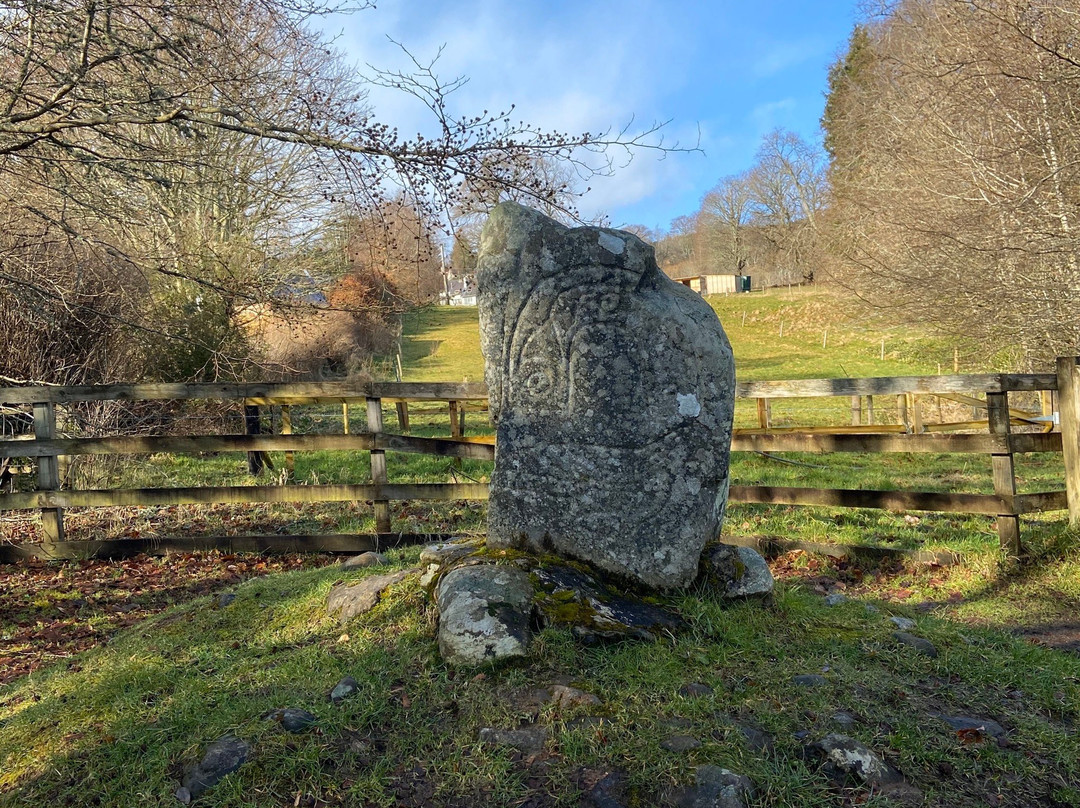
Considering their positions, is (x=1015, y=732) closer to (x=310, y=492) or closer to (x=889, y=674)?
(x=889, y=674)

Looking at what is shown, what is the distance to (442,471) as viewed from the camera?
425 inches

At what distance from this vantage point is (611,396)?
433 cm

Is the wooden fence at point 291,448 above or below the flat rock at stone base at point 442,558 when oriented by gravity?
above

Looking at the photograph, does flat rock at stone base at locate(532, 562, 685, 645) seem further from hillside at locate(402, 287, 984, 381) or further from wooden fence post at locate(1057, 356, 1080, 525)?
hillside at locate(402, 287, 984, 381)

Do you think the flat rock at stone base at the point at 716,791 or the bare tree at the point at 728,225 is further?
the bare tree at the point at 728,225

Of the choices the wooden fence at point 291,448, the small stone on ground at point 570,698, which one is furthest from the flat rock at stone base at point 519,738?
the wooden fence at point 291,448

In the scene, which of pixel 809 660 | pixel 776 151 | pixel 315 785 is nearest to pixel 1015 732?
pixel 809 660

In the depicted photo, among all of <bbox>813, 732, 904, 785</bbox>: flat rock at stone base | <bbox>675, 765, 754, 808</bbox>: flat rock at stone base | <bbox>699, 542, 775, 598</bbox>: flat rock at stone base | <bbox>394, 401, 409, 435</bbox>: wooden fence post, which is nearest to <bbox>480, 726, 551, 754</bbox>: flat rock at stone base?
<bbox>675, 765, 754, 808</bbox>: flat rock at stone base

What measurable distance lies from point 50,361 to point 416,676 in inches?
333

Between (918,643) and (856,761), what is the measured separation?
1350 mm

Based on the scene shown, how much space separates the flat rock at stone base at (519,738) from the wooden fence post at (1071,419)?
15.6 feet

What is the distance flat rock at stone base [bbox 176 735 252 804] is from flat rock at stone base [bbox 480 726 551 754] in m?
0.95

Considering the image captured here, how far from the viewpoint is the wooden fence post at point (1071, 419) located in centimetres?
556

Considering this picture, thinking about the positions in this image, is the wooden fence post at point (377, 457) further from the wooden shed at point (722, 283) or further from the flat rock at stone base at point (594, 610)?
the wooden shed at point (722, 283)
